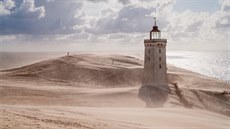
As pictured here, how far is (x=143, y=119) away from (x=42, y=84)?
88.7ft

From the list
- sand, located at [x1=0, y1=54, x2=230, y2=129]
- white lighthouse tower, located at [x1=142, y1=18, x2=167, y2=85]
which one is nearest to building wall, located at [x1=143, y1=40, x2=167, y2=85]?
white lighthouse tower, located at [x1=142, y1=18, x2=167, y2=85]

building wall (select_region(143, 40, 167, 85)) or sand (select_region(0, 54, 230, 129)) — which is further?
building wall (select_region(143, 40, 167, 85))

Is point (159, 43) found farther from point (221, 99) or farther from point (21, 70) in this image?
point (21, 70)

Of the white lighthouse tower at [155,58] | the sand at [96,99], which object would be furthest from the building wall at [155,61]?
the sand at [96,99]

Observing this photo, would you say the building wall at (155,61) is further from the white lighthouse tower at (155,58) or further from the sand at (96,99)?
the sand at (96,99)

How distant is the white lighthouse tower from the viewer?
41.9 meters

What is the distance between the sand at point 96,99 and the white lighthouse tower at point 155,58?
231 cm

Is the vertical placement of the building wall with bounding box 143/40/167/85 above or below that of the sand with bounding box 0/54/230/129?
above

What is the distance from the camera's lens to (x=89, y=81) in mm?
50125

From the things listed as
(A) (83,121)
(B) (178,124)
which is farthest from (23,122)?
(B) (178,124)

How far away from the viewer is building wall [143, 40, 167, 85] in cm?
4194

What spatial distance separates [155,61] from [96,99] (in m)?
11.1

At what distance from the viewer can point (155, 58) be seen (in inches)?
1656

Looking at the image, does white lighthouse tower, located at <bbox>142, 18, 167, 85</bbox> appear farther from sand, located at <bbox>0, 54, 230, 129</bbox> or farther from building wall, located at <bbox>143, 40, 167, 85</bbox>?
sand, located at <bbox>0, 54, 230, 129</bbox>
